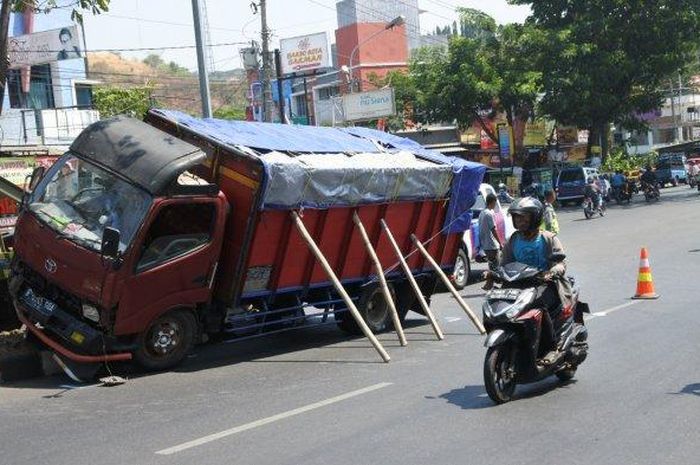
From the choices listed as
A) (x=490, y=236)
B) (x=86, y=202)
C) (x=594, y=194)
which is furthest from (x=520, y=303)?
(x=594, y=194)

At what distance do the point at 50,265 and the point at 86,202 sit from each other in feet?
2.47

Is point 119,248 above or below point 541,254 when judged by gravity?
above

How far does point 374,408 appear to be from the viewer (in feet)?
24.4

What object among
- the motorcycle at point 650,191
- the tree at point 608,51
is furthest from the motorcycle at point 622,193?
the tree at point 608,51

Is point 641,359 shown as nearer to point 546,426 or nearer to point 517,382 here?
point 517,382

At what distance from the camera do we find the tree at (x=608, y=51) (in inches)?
1614

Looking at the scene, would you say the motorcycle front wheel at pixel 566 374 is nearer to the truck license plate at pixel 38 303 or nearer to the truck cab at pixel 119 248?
the truck cab at pixel 119 248

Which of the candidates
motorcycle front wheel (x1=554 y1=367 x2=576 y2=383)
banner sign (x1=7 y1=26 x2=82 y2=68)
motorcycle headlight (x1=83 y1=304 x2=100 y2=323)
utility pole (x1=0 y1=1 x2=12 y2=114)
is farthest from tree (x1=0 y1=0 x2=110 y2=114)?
banner sign (x1=7 y1=26 x2=82 y2=68)

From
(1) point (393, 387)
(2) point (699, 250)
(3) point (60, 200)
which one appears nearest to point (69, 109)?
(2) point (699, 250)

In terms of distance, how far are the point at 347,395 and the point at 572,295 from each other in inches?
83.9

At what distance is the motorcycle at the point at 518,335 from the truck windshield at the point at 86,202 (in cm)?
370

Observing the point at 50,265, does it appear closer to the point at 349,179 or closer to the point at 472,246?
the point at 349,179

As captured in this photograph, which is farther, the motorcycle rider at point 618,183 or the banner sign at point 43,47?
the motorcycle rider at point 618,183

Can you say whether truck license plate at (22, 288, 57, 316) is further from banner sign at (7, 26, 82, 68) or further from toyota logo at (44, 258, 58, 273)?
banner sign at (7, 26, 82, 68)
